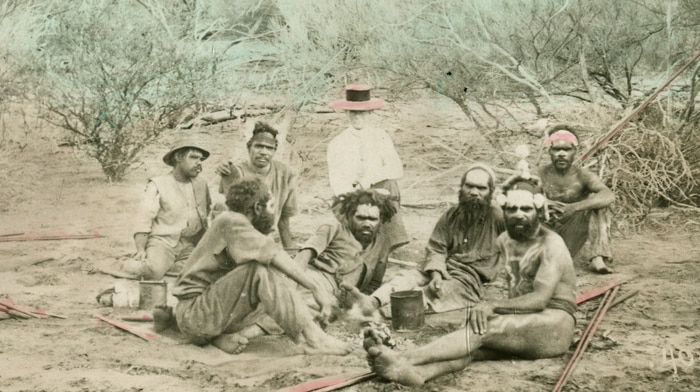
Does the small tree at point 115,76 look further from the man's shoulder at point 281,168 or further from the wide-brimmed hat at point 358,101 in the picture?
the wide-brimmed hat at point 358,101

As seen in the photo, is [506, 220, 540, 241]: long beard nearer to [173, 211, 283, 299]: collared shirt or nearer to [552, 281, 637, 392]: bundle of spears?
[552, 281, 637, 392]: bundle of spears

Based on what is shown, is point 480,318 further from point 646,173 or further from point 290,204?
point 646,173

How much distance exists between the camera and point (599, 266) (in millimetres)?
6273

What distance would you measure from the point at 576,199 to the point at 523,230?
2.26 feet

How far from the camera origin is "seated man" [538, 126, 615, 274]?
6.25 meters

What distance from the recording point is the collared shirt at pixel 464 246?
615cm

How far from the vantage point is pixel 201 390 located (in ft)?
18.4

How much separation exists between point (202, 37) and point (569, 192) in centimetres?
281

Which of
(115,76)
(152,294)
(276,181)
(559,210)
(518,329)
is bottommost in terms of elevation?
(518,329)

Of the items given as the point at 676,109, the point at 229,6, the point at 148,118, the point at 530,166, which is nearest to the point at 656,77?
the point at 676,109

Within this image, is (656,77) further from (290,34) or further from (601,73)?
(290,34)

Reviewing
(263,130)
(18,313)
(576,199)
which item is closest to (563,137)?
(576,199)

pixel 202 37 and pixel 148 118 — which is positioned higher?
pixel 202 37

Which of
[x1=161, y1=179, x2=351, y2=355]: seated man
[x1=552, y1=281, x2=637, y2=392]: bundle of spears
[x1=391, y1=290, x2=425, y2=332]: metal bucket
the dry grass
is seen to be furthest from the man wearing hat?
the dry grass
